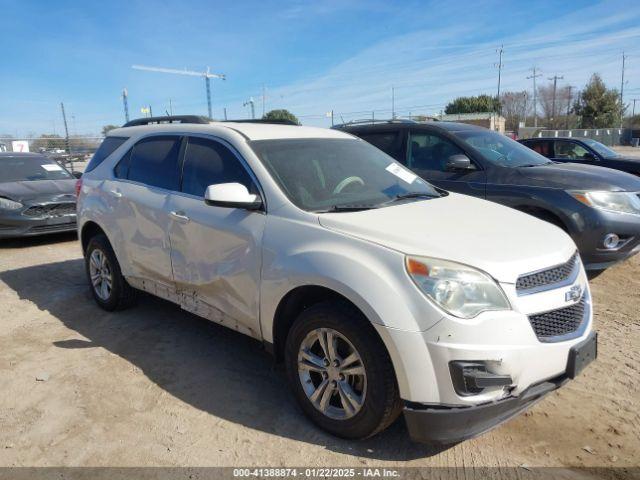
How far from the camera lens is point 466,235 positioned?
113 inches

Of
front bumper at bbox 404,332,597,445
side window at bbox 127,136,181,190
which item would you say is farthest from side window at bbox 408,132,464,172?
front bumper at bbox 404,332,597,445

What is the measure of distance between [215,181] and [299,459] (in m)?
1.99

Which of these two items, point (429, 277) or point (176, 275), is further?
point (176, 275)

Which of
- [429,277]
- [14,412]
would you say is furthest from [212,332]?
[429,277]

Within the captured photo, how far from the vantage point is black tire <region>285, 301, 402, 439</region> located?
8.55 feet

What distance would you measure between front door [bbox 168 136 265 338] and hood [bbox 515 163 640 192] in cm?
357

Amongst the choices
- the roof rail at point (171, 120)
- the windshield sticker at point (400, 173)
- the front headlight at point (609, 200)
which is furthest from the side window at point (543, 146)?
the roof rail at point (171, 120)

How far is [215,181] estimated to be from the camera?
12.3 ft

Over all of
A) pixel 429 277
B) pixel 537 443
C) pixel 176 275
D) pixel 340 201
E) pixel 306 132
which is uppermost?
pixel 306 132

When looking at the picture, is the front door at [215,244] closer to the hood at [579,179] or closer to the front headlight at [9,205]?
the hood at [579,179]

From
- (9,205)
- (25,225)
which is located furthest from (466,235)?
(9,205)

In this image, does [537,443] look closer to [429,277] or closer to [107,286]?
[429,277]

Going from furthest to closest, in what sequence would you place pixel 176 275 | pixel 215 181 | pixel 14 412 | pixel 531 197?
pixel 531 197 → pixel 176 275 → pixel 215 181 → pixel 14 412

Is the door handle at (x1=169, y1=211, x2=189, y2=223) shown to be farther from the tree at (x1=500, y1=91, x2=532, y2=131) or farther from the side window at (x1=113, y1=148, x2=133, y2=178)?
the tree at (x1=500, y1=91, x2=532, y2=131)
